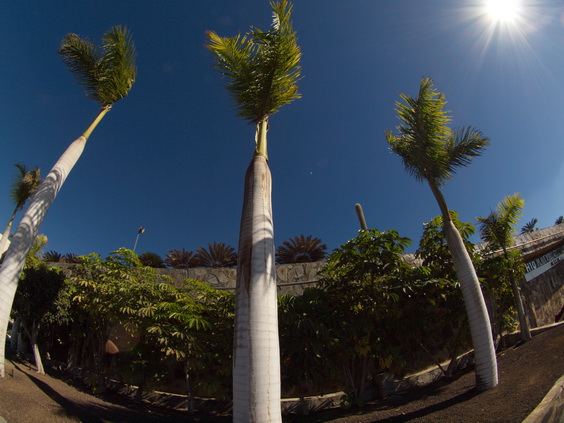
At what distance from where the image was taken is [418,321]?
Answer: 19.1ft

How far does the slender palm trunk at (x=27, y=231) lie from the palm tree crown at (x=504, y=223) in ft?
38.6

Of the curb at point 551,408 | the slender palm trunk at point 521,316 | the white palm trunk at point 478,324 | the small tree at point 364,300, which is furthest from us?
the slender palm trunk at point 521,316

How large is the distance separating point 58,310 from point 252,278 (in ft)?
22.7

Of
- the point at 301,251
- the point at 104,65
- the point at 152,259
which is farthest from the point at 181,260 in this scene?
the point at 104,65

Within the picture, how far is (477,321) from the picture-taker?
4.66 m

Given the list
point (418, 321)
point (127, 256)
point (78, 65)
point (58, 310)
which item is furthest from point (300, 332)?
point (78, 65)

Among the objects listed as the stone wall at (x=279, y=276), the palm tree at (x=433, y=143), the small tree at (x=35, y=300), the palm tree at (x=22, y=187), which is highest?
the palm tree at (x=22, y=187)

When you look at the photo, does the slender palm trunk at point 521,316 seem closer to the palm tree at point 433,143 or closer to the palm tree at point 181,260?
the palm tree at point 433,143

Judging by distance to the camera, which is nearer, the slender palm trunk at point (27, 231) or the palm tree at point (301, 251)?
the slender palm trunk at point (27, 231)

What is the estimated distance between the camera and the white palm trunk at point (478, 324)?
4.49m

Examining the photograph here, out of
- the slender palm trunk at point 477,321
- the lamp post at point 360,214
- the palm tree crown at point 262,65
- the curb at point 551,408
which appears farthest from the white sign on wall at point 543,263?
the palm tree crown at point 262,65

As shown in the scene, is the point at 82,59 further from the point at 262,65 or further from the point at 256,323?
the point at 256,323

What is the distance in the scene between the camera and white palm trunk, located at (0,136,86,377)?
15.0 ft

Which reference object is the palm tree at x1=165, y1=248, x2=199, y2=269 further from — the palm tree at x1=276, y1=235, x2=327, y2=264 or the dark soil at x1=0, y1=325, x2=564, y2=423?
the dark soil at x1=0, y1=325, x2=564, y2=423
